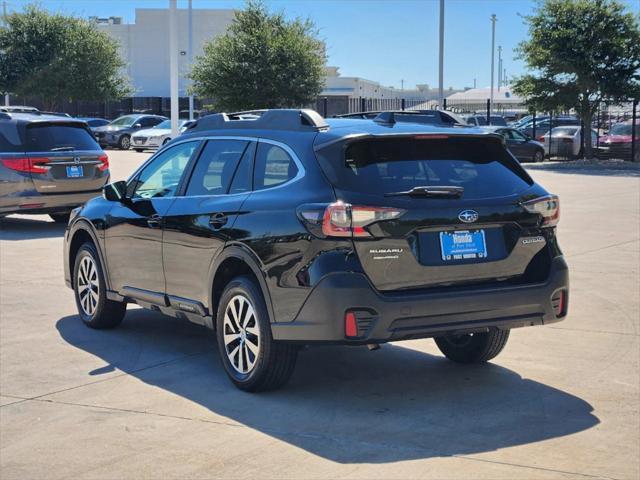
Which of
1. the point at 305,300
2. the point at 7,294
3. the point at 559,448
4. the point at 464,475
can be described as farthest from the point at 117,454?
the point at 7,294

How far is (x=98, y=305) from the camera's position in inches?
339

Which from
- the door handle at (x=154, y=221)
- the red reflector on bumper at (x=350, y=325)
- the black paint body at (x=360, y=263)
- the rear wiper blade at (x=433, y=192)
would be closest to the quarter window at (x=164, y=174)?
the door handle at (x=154, y=221)

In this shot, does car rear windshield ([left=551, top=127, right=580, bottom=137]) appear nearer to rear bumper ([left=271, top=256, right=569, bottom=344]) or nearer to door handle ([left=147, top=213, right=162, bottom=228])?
door handle ([left=147, top=213, right=162, bottom=228])

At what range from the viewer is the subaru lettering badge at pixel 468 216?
6.12 meters

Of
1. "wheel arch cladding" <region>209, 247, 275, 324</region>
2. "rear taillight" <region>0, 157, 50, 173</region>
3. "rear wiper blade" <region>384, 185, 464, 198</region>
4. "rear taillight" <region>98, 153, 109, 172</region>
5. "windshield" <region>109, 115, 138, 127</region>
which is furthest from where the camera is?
"windshield" <region>109, 115, 138, 127</region>

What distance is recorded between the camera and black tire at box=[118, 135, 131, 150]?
145ft

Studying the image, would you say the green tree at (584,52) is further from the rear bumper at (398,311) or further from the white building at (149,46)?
the white building at (149,46)

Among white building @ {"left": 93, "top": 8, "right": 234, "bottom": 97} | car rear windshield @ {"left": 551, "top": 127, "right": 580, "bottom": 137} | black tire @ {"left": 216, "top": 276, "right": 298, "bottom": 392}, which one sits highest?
white building @ {"left": 93, "top": 8, "right": 234, "bottom": 97}

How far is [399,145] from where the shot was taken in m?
6.29

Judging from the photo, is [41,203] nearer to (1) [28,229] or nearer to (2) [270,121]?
(1) [28,229]

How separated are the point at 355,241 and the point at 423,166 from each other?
0.79 metres

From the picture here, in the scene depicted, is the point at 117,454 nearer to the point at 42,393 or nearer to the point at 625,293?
the point at 42,393

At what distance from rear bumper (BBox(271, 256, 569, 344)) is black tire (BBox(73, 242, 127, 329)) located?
9.21 ft

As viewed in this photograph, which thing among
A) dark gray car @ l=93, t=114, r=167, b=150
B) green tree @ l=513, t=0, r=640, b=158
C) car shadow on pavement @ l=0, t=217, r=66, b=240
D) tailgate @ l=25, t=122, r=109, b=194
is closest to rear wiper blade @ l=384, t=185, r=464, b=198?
Result: car shadow on pavement @ l=0, t=217, r=66, b=240
